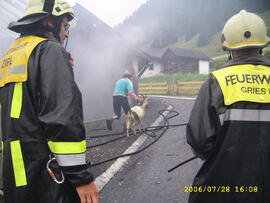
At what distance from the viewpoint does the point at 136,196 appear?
8.68 feet

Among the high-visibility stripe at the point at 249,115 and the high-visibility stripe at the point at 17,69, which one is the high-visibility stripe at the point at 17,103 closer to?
the high-visibility stripe at the point at 17,69

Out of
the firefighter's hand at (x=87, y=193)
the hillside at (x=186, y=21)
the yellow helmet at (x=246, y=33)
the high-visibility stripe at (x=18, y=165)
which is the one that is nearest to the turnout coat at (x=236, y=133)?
the yellow helmet at (x=246, y=33)

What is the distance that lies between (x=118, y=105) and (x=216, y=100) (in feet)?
20.5

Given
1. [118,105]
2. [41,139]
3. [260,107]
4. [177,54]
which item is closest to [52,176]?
[41,139]

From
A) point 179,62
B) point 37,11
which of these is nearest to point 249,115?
point 37,11

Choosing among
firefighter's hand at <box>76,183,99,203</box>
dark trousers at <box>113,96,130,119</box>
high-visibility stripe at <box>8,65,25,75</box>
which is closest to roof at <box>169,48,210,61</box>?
dark trousers at <box>113,96,130,119</box>

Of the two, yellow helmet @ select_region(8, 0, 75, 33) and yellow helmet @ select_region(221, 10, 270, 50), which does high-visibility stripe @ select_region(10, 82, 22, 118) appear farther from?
yellow helmet @ select_region(221, 10, 270, 50)

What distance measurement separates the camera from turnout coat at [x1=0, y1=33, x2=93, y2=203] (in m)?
1.15

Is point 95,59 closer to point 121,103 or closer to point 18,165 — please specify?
point 121,103

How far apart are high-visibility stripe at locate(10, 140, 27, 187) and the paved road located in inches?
62.8

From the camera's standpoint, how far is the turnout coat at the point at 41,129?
1.15m

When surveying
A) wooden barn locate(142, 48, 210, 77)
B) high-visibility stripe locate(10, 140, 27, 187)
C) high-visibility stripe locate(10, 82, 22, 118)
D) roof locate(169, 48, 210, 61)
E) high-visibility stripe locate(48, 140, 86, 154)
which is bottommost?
high-visibility stripe locate(10, 140, 27, 187)

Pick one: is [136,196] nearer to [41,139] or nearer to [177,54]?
[41,139]

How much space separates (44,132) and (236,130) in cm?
130
